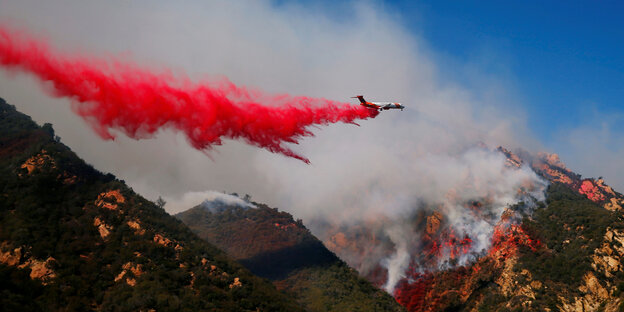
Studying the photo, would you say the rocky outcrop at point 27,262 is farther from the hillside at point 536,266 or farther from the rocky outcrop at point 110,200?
the hillside at point 536,266

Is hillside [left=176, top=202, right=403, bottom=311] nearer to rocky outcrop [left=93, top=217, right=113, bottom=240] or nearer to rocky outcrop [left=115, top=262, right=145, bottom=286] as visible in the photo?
rocky outcrop [left=115, top=262, right=145, bottom=286]

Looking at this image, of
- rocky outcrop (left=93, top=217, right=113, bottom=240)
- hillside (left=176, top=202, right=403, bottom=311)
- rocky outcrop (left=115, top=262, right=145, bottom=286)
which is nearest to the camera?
rocky outcrop (left=115, top=262, right=145, bottom=286)

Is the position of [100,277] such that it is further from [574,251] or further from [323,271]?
[574,251]

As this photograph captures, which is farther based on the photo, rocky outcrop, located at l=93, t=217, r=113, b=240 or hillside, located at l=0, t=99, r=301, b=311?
rocky outcrop, located at l=93, t=217, r=113, b=240

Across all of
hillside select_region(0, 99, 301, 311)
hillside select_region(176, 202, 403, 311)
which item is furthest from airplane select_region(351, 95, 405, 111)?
hillside select_region(176, 202, 403, 311)

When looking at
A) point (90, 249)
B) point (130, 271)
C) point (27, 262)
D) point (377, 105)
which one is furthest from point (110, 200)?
point (377, 105)
